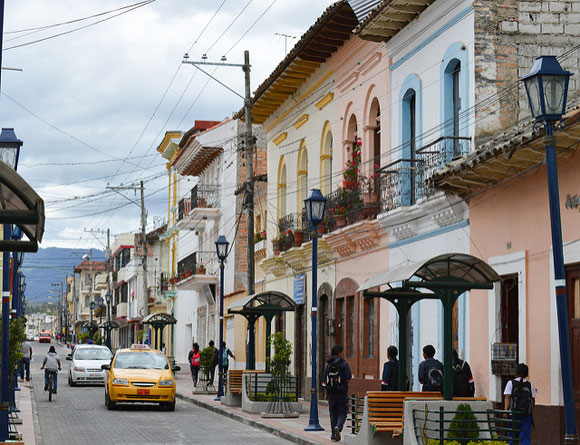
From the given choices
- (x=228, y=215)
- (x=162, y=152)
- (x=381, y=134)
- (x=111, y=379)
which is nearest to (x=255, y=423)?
(x=111, y=379)

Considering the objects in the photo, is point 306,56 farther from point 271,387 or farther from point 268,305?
point 271,387

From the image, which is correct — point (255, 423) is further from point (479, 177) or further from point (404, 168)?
point (479, 177)

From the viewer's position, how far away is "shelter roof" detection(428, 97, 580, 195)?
48.4 feet

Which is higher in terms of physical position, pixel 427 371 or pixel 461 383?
pixel 427 371

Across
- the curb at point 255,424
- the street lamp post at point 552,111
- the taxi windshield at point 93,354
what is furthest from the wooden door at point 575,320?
the taxi windshield at point 93,354

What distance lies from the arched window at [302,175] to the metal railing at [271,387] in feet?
22.3

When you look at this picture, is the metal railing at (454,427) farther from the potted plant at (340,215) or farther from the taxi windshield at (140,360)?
the taxi windshield at (140,360)

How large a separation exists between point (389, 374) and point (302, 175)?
Answer: 14467 mm

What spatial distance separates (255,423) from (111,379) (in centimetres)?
542

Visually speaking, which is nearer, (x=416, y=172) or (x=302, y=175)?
(x=416, y=172)

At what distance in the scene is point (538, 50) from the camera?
64.3ft

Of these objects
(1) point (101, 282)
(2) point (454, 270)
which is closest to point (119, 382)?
(2) point (454, 270)

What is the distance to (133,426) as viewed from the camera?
2192cm

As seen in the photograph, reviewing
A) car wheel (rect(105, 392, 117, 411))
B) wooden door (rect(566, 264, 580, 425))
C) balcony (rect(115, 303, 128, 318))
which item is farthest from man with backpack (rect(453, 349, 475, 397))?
balcony (rect(115, 303, 128, 318))
